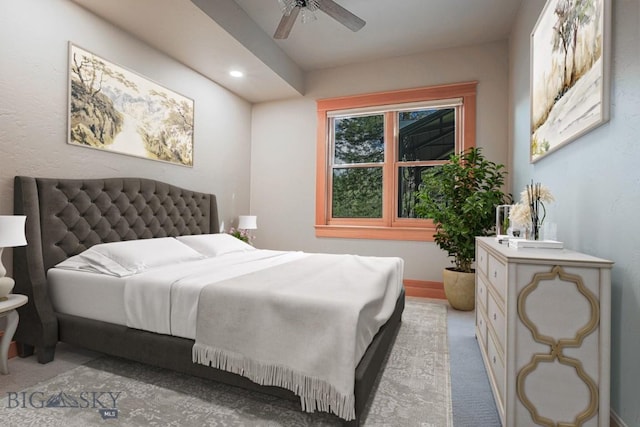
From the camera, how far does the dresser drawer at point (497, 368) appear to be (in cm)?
156

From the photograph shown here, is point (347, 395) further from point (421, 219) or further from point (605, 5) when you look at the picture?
point (421, 219)

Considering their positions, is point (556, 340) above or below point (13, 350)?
above

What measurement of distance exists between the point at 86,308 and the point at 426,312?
2966mm

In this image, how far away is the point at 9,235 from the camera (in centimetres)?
190

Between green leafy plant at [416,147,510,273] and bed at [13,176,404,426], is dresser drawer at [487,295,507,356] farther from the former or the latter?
green leafy plant at [416,147,510,273]

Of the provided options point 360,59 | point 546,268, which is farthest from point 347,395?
point 360,59

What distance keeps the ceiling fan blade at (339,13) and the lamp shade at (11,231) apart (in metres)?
2.42

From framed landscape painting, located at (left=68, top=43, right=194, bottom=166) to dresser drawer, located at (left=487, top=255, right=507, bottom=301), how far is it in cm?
315

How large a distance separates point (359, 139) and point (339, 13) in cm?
222

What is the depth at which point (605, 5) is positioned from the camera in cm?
154

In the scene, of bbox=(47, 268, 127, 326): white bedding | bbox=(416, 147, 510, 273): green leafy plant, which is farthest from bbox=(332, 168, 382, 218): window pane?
bbox=(47, 268, 127, 326): white bedding

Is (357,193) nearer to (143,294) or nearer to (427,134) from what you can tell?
→ (427,134)

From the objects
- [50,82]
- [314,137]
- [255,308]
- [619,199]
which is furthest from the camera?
[314,137]

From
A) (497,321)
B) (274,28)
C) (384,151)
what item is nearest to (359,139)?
(384,151)
